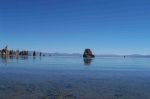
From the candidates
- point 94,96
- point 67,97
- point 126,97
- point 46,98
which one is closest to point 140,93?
point 126,97

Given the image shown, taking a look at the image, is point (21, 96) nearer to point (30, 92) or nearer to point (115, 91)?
point (30, 92)

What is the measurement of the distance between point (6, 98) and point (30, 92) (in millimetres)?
3573

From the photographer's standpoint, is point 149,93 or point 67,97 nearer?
point 67,97

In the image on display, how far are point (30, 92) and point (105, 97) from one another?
7.18 m

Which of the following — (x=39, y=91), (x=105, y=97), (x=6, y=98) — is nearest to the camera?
(x=6, y=98)

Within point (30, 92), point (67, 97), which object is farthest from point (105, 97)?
point (30, 92)

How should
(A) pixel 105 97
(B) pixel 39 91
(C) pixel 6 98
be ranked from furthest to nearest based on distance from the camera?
(B) pixel 39 91
(A) pixel 105 97
(C) pixel 6 98

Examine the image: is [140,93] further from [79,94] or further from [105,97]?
[79,94]

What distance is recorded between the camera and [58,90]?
27.6m

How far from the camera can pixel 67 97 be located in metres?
23.9

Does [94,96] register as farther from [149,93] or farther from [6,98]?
[6,98]

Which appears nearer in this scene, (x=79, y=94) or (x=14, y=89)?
(x=79, y=94)

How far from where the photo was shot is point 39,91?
26703 mm

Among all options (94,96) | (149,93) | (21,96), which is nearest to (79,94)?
(94,96)
